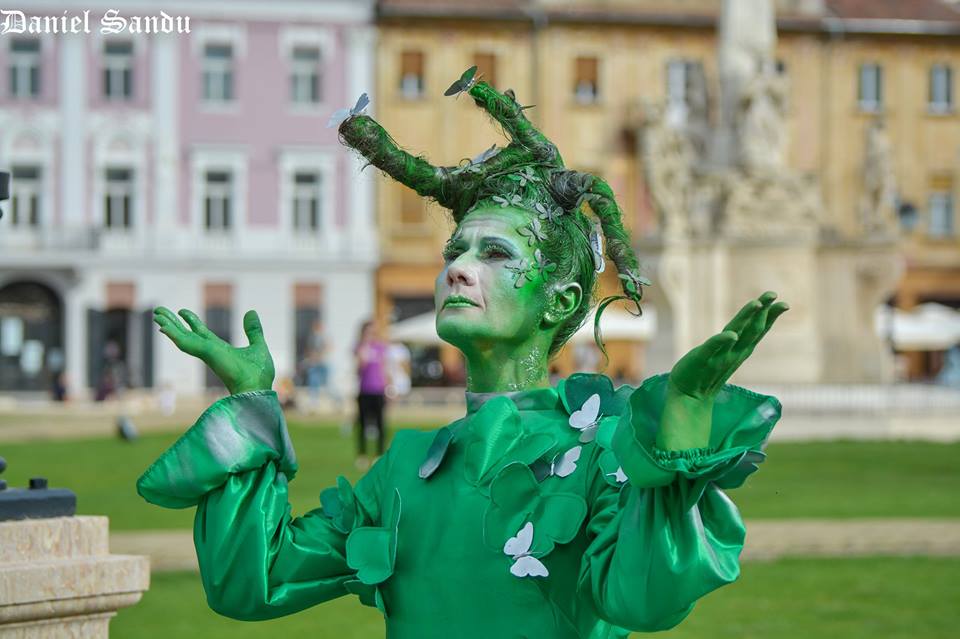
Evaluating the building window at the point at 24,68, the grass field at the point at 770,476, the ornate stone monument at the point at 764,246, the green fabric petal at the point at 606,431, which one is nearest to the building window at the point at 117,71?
the building window at the point at 24,68

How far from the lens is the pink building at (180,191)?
45438 mm

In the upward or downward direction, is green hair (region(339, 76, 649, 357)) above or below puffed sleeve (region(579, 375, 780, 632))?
above

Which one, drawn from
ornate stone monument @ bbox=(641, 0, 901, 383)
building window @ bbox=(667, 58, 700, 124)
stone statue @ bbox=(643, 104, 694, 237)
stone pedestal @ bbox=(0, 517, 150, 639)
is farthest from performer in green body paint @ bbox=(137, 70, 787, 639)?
building window @ bbox=(667, 58, 700, 124)

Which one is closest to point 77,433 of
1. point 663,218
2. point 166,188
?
point 663,218

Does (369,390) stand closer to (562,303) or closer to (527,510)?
(562,303)

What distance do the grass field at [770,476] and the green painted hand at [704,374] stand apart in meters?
9.60

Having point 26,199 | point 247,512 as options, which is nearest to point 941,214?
point 26,199

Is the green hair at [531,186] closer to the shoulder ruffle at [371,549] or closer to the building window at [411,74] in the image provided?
the shoulder ruffle at [371,549]

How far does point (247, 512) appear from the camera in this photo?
331cm

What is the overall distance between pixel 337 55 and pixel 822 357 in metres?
24.4

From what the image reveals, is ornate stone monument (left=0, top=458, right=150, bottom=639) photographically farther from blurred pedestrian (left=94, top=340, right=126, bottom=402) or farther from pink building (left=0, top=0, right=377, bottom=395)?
pink building (left=0, top=0, right=377, bottom=395)

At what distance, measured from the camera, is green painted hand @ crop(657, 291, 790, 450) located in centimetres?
260

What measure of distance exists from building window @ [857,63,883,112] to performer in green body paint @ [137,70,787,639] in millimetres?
47387

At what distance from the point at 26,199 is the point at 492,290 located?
44047mm
